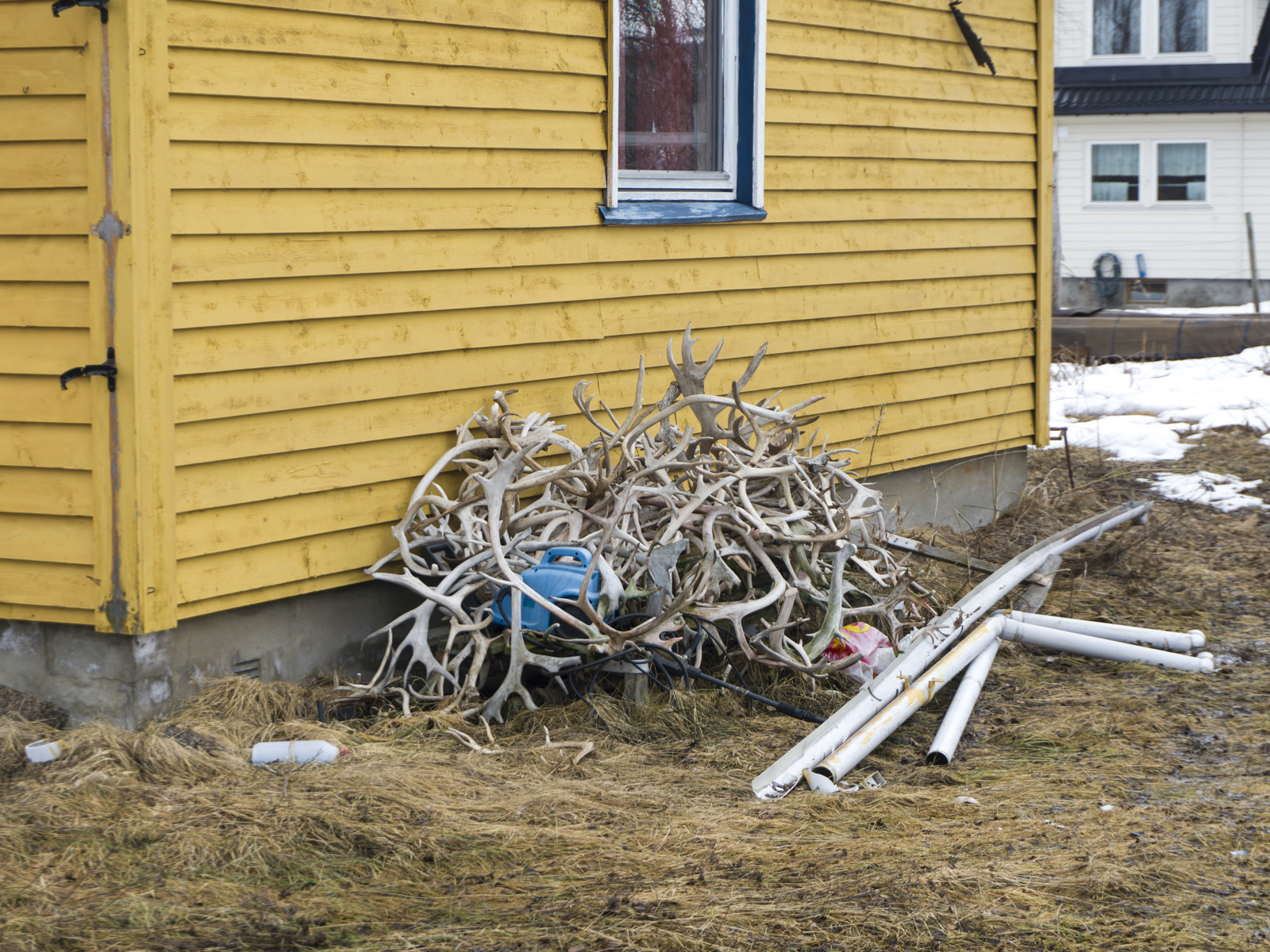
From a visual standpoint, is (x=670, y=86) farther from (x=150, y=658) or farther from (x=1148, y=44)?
(x=1148, y=44)

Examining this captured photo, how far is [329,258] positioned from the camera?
468 cm

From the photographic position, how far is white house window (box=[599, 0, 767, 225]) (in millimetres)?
5887

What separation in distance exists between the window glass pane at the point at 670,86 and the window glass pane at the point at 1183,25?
1921 cm

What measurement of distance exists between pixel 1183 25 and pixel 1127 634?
20217 mm

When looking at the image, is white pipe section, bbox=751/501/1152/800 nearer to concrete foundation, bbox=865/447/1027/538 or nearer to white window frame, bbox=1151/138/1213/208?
concrete foundation, bbox=865/447/1027/538

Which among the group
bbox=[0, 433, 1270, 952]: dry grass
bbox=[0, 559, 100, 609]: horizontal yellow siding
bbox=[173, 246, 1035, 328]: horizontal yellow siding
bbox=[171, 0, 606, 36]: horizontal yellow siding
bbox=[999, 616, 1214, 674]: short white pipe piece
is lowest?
bbox=[0, 433, 1270, 952]: dry grass

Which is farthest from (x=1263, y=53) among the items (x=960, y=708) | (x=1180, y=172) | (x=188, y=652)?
(x=188, y=652)

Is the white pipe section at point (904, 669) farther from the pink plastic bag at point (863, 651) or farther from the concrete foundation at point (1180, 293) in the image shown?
the concrete foundation at point (1180, 293)

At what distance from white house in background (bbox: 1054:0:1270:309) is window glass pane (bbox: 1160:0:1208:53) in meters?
0.02

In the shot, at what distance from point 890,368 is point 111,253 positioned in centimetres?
443

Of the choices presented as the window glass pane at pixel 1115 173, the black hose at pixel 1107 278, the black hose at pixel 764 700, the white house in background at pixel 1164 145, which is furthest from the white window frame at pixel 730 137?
the window glass pane at pixel 1115 173

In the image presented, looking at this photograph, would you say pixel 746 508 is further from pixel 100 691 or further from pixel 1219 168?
pixel 1219 168

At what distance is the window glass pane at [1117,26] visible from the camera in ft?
74.2

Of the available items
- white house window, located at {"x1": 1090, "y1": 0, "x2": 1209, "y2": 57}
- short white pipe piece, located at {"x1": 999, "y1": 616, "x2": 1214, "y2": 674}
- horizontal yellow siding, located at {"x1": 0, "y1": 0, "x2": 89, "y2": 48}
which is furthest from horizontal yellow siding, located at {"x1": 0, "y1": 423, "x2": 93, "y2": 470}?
white house window, located at {"x1": 1090, "y1": 0, "x2": 1209, "y2": 57}
